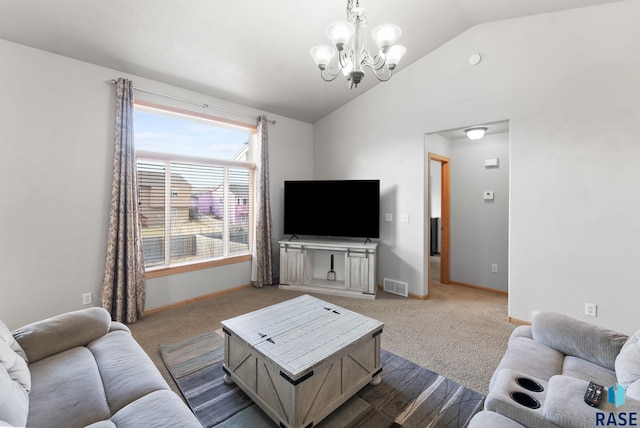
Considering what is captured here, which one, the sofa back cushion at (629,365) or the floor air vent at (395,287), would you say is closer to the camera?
the sofa back cushion at (629,365)

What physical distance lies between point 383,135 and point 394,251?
71.4 inches

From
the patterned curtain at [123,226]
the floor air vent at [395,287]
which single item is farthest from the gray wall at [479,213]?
the patterned curtain at [123,226]

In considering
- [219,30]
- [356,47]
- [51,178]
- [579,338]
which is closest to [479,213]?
[579,338]

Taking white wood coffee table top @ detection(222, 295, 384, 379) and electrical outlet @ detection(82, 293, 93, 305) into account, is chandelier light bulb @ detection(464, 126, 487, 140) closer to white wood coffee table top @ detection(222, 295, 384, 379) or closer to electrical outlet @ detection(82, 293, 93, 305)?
white wood coffee table top @ detection(222, 295, 384, 379)

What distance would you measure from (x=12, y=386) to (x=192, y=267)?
2.72 meters

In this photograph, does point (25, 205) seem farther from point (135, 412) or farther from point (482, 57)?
point (482, 57)

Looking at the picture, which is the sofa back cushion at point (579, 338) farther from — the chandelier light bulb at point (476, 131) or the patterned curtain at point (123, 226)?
the patterned curtain at point (123, 226)

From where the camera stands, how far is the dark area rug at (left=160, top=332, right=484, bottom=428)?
1.77 metres

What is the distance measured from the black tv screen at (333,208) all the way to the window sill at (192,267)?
→ 2.82ft

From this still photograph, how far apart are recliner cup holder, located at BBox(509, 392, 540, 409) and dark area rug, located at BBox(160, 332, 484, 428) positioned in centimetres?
72

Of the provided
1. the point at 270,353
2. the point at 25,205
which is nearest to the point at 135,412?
the point at 270,353

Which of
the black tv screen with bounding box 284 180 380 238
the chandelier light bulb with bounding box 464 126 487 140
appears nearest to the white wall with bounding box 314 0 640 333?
the chandelier light bulb with bounding box 464 126 487 140

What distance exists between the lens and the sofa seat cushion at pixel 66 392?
119cm

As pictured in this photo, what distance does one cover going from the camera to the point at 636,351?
131 cm
